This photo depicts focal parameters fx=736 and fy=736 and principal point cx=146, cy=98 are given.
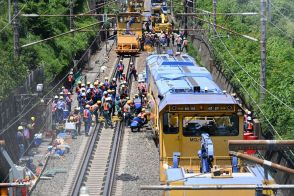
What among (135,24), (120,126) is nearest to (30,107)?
(120,126)

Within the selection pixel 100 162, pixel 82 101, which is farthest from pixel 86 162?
pixel 82 101

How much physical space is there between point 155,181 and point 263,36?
25.5 ft

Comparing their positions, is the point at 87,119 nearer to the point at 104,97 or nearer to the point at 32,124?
the point at 104,97

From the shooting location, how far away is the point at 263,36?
93.1ft

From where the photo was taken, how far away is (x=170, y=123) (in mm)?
21656

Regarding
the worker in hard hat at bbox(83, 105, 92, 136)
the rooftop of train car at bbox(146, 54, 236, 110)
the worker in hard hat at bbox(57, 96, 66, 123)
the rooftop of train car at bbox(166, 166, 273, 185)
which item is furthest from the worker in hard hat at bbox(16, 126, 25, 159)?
the rooftop of train car at bbox(166, 166, 273, 185)

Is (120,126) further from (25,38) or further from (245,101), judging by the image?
(25,38)

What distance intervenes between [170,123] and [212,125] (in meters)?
1.23

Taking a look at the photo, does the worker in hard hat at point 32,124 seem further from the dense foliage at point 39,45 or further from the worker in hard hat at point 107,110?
the worker in hard hat at point 107,110

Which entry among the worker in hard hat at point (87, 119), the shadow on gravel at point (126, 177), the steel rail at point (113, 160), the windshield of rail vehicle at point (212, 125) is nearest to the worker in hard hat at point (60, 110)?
the worker in hard hat at point (87, 119)

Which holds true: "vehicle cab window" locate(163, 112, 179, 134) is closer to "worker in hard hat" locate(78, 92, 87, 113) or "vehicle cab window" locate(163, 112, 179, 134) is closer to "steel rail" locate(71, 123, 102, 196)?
"steel rail" locate(71, 123, 102, 196)

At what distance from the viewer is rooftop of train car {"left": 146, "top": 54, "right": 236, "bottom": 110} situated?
71.5 feet

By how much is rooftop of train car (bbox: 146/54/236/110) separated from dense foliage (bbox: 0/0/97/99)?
6.00 m

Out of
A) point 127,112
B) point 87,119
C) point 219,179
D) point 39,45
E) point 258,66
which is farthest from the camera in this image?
point 39,45
